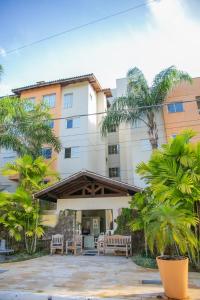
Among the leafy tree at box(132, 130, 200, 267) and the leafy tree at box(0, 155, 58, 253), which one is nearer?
the leafy tree at box(132, 130, 200, 267)

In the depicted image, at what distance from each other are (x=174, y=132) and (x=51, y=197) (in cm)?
1261

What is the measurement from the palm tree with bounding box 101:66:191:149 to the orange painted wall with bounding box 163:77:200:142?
2.79 meters

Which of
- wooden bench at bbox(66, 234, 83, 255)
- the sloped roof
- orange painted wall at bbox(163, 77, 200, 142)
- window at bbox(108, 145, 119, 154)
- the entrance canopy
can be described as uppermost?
the sloped roof

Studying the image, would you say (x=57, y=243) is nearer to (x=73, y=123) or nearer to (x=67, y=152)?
(x=67, y=152)

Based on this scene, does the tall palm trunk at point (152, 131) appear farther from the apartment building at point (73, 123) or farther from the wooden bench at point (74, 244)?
the wooden bench at point (74, 244)

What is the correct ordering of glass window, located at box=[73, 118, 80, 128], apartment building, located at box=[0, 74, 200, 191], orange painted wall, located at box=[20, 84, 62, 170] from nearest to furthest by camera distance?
apartment building, located at box=[0, 74, 200, 191] < glass window, located at box=[73, 118, 80, 128] < orange painted wall, located at box=[20, 84, 62, 170]

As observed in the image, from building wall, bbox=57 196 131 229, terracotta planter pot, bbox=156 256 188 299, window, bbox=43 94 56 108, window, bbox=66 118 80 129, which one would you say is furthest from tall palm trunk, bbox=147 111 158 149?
terracotta planter pot, bbox=156 256 188 299

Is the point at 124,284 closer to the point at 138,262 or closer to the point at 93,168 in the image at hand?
the point at 138,262

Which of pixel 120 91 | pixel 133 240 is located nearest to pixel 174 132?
pixel 120 91

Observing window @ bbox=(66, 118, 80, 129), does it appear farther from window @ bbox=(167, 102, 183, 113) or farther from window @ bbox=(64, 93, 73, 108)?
window @ bbox=(167, 102, 183, 113)

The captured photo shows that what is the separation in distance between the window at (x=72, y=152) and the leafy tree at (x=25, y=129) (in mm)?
2496

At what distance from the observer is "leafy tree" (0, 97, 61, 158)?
671 inches

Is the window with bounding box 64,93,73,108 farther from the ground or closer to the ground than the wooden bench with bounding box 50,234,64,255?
farther from the ground

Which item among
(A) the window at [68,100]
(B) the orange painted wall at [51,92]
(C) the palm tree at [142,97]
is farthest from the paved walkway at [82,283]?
(A) the window at [68,100]
